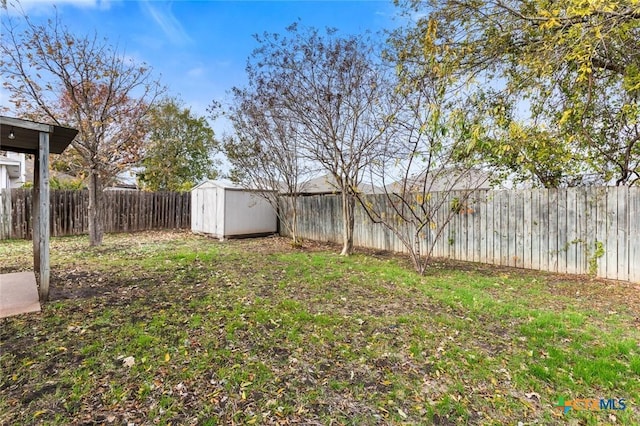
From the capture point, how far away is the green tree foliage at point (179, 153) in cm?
1595

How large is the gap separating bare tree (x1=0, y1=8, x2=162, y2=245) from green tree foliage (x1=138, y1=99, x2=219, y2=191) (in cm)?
806

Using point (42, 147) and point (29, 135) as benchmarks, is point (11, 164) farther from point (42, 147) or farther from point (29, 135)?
point (42, 147)

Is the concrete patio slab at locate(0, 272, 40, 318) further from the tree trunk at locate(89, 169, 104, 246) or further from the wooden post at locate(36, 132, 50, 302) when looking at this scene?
the tree trunk at locate(89, 169, 104, 246)

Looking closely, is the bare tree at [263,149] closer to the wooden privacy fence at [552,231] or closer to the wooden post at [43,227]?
the wooden privacy fence at [552,231]

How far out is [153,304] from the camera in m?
3.48

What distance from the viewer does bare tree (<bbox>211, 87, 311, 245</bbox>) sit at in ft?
24.7

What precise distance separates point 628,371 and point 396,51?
5.47 metres

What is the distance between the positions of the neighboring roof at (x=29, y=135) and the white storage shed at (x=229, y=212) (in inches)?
186

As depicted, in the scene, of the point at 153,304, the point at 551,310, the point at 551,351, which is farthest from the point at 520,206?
the point at 153,304

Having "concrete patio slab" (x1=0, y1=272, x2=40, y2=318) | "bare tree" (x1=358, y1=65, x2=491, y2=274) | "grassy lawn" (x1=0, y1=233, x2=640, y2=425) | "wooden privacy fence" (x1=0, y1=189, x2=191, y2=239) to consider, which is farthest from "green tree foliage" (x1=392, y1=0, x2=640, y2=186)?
"wooden privacy fence" (x1=0, y1=189, x2=191, y2=239)

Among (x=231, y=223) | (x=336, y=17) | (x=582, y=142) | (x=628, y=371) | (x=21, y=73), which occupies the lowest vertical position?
(x=628, y=371)

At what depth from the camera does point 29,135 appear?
12.3 ft

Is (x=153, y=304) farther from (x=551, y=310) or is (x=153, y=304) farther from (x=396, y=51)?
(x=396, y=51)

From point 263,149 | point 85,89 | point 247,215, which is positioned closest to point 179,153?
point 247,215
